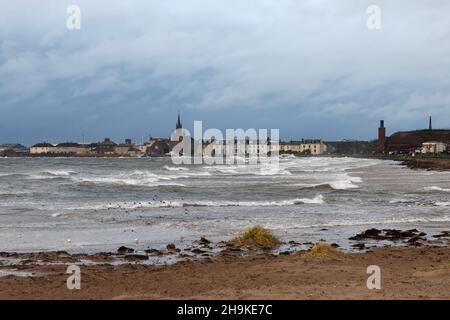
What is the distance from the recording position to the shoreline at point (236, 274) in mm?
10273

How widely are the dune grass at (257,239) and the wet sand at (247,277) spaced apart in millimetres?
1517

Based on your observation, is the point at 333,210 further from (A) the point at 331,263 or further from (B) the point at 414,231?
(A) the point at 331,263

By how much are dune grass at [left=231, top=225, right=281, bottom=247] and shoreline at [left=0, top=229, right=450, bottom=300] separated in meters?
0.40

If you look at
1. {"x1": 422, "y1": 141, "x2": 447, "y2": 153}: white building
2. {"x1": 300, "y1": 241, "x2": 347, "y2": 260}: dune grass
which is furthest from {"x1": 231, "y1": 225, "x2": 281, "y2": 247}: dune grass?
{"x1": 422, "y1": 141, "x2": 447, "y2": 153}: white building

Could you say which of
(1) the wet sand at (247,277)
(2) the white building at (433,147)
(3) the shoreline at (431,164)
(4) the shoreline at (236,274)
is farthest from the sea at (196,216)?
(2) the white building at (433,147)

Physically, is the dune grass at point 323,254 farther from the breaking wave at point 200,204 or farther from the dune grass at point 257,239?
the breaking wave at point 200,204

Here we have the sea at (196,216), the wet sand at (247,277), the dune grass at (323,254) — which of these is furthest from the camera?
the sea at (196,216)

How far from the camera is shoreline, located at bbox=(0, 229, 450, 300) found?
10.3 m

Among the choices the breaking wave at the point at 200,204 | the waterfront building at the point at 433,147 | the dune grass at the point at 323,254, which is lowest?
the breaking wave at the point at 200,204

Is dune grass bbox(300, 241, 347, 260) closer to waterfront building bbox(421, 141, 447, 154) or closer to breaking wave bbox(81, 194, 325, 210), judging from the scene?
breaking wave bbox(81, 194, 325, 210)

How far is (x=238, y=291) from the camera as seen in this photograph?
10438 millimetres
